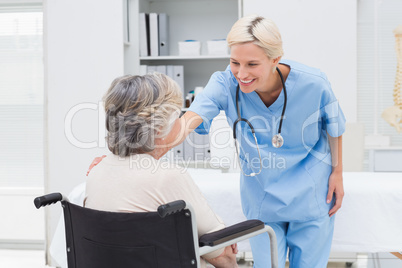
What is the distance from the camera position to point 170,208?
990mm

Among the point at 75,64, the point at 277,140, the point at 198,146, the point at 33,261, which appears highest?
the point at 75,64

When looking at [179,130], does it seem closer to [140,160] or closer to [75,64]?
[140,160]

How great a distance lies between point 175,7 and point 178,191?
111 inches

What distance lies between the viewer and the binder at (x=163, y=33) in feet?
11.4

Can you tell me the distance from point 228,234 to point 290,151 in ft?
1.51

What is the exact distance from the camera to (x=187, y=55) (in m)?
3.48

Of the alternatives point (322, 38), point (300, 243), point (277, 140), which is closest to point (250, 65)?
point (277, 140)

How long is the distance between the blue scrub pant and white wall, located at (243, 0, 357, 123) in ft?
6.10

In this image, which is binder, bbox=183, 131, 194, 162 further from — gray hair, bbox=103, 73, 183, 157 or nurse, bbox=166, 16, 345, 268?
gray hair, bbox=103, 73, 183, 157

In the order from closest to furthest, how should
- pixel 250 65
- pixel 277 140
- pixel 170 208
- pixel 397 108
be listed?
pixel 170 208 → pixel 250 65 → pixel 277 140 → pixel 397 108

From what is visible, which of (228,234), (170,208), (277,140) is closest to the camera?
(170,208)

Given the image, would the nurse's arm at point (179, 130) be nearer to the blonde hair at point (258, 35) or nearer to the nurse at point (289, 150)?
the nurse at point (289, 150)

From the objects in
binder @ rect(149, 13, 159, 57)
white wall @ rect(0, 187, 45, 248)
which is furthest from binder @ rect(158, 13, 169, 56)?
white wall @ rect(0, 187, 45, 248)

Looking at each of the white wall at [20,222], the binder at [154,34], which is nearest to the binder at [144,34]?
the binder at [154,34]
